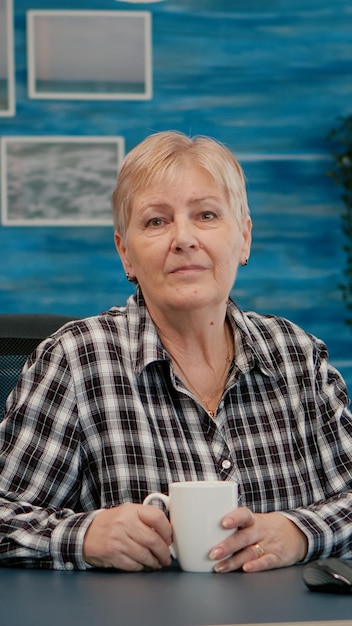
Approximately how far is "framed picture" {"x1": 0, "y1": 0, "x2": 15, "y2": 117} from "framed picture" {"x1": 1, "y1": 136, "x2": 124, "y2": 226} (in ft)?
0.43

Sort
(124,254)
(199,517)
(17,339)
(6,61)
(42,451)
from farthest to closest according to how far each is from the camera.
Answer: (6,61), (17,339), (124,254), (42,451), (199,517)

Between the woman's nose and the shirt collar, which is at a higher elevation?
the woman's nose

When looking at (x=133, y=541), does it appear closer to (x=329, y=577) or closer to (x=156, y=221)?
(x=329, y=577)

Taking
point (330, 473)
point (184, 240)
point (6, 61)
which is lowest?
point (330, 473)

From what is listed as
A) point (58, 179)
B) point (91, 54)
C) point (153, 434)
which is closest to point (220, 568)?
point (153, 434)

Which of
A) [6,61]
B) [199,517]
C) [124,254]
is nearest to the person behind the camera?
[199,517]

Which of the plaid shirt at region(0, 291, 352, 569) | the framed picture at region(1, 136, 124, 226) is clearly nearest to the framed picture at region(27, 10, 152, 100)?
the framed picture at region(1, 136, 124, 226)

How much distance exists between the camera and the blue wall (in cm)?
396

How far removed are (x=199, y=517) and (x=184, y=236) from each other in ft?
1.71

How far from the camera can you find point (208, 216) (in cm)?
167

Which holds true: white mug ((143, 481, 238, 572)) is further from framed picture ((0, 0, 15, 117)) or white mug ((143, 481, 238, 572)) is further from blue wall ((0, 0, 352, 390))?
framed picture ((0, 0, 15, 117))

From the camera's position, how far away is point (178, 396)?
1.62m

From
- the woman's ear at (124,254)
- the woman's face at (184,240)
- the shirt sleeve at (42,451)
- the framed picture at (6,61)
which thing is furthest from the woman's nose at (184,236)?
the framed picture at (6,61)

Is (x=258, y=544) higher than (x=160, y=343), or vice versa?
(x=160, y=343)
